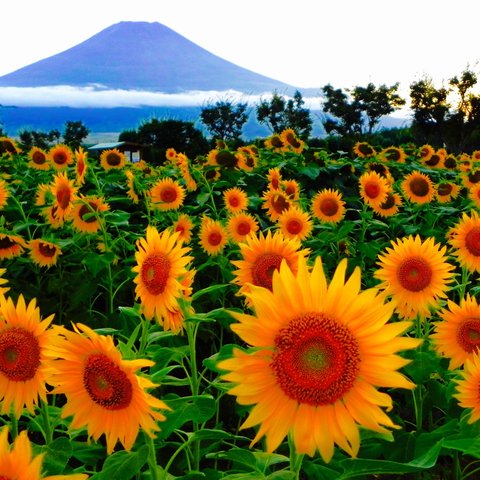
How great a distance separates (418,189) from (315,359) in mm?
5630

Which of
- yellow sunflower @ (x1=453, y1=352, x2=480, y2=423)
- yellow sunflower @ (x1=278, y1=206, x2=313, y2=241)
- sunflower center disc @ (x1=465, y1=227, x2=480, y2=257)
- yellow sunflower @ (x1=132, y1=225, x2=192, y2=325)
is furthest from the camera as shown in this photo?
yellow sunflower @ (x1=278, y1=206, x2=313, y2=241)

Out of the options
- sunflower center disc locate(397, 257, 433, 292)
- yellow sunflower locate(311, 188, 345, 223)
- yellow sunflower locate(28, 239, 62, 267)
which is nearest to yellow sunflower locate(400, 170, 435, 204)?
yellow sunflower locate(311, 188, 345, 223)

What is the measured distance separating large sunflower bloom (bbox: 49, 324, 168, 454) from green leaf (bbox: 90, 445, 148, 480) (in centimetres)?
15

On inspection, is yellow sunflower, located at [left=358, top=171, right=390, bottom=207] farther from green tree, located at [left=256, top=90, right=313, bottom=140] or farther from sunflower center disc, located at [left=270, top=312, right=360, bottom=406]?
green tree, located at [left=256, top=90, right=313, bottom=140]

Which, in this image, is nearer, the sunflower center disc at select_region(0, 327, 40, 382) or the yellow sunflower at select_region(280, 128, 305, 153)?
the sunflower center disc at select_region(0, 327, 40, 382)

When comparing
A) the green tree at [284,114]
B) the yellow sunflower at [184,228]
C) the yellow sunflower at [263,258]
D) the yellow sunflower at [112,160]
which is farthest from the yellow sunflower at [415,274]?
the green tree at [284,114]

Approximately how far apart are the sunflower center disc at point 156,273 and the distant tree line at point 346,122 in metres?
11.8

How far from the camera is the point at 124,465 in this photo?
1.79 metres

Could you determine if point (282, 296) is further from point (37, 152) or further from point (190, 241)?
point (37, 152)

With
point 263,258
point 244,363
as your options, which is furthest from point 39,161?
point 244,363

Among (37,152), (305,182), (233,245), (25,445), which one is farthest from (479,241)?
(37,152)

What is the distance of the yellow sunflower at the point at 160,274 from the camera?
87.0 inches

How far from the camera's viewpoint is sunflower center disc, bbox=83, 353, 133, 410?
5.22ft

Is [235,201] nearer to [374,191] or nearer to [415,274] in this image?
[374,191]
